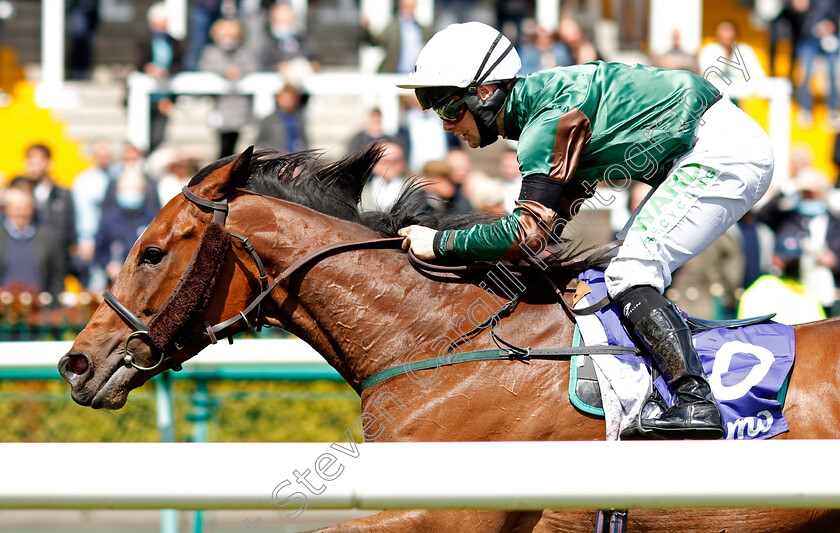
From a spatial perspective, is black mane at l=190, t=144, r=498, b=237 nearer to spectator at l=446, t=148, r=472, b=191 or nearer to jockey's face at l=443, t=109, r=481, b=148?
jockey's face at l=443, t=109, r=481, b=148

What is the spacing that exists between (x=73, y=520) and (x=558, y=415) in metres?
4.05

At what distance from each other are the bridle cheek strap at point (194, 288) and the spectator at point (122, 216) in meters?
4.58

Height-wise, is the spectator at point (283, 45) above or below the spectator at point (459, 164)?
above

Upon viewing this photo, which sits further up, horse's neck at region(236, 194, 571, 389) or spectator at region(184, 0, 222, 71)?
spectator at region(184, 0, 222, 71)

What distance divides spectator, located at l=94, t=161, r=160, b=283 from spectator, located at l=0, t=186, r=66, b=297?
0.41 m

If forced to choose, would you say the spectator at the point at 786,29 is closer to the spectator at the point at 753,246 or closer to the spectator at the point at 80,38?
the spectator at the point at 753,246

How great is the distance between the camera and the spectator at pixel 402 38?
9906mm

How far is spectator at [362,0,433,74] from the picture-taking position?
991 cm

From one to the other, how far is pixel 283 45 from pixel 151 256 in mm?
7243

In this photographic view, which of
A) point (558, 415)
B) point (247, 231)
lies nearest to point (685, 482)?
point (558, 415)

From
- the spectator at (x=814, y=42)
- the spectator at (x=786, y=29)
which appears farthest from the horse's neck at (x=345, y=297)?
the spectator at (x=786, y=29)

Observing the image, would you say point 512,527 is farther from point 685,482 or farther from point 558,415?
point 685,482

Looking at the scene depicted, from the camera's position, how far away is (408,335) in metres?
2.96

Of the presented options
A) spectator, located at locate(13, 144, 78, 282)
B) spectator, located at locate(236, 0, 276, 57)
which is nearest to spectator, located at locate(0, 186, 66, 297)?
spectator, located at locate(13, 144, 78, 282)
